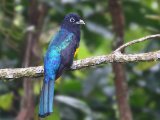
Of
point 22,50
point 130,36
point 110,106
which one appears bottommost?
point 110,106

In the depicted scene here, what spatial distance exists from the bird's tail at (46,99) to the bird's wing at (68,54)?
5.3 inches

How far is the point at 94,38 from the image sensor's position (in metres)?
6.22

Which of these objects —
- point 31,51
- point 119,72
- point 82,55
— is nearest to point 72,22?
point 119,72

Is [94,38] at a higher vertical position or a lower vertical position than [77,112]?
higher

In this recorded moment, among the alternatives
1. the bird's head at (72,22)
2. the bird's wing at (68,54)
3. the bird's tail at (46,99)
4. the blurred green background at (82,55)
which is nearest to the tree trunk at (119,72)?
the blurred green background at (82,55)

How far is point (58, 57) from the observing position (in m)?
4.21

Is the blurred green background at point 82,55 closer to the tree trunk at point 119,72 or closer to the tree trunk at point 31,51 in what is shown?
the tree trunk at point 31,51

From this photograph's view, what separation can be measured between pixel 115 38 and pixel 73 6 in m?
0.97

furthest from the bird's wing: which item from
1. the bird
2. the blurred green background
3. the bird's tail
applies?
the blurred green background

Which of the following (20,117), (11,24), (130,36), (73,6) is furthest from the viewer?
(130,36)

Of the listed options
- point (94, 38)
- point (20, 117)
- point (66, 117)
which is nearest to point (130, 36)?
point (94, 38)

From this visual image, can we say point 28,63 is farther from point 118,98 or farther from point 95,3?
point 95,3

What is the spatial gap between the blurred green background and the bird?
0.69m

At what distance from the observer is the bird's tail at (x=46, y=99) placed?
3787mm
